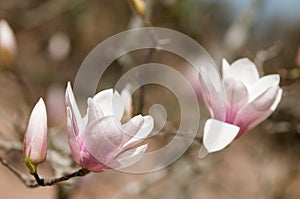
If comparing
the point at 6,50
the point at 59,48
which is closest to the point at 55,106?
the point at 59,48

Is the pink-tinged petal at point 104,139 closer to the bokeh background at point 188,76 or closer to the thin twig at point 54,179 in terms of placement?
the thin twig at point 54,179

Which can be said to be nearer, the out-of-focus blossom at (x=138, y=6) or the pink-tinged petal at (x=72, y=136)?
the pink-tinged petal at (x=72, y=136)

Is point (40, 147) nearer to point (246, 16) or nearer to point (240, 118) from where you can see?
point (240, 118)

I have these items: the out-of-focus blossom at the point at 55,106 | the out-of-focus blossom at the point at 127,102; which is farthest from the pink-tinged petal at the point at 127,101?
the out-of-focus blossom at the point at 55,106

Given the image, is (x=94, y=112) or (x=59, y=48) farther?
(x=59, y=48)

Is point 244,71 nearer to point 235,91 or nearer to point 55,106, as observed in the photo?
point 235,91

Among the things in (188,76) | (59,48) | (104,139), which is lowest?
(59,48)
